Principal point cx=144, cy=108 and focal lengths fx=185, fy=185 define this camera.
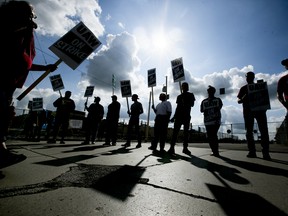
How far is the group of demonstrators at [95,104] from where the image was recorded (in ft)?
5.87

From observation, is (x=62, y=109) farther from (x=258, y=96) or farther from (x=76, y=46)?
(x=258, y=96)

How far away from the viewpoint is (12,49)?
1.78m

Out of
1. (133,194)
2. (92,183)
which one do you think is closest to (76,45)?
(92,183)

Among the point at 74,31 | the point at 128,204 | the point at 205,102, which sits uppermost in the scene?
the point at 74,31

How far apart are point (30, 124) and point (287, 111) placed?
10529mm

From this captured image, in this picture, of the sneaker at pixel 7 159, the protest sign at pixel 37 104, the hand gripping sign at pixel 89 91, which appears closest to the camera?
the sneaker at pixel 7 159

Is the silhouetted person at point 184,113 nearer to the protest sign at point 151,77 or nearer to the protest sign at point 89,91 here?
the protest sign at point 151,77

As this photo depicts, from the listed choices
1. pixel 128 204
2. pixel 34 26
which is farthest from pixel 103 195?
pixel 34 26

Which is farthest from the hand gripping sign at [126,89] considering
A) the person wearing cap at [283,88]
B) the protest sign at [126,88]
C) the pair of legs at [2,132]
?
the pair of legs at [2,132]

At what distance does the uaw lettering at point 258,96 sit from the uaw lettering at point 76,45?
3.86m

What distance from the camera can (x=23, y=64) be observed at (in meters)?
1.91

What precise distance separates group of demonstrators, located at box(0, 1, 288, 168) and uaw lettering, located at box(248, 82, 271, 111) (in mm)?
106

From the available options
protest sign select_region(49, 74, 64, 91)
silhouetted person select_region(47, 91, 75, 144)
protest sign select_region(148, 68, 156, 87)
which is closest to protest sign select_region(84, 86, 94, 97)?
protest sign select_region(49, 74, 64, 91)

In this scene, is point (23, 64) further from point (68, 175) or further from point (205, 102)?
point (205, 102)
